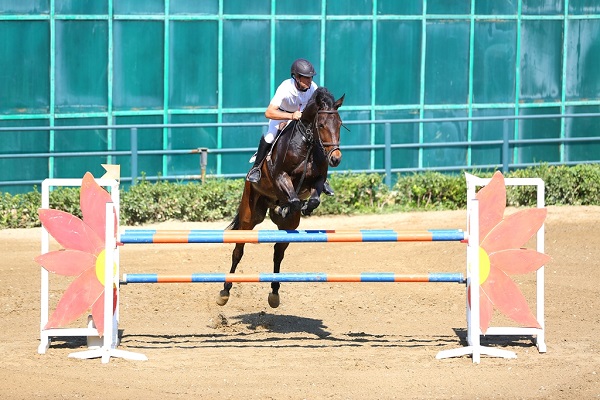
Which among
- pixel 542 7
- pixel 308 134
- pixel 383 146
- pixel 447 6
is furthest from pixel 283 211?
pixel 542 7

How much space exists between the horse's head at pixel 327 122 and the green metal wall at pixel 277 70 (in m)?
9.08

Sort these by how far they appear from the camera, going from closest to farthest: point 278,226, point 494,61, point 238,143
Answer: point 278,226 → point 238,143 → point 494,61

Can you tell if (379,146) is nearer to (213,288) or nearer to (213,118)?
(213,118)

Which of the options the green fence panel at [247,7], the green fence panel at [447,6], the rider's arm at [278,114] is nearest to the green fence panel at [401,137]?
the green fence panel at [447,6]

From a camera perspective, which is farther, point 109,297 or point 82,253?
point 82,253

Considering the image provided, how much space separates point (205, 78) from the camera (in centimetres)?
1977

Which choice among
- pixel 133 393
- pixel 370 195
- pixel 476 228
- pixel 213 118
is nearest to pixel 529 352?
pixel 476 228

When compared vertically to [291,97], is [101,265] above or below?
below

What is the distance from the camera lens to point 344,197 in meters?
18.2

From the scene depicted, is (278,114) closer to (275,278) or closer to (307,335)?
(275,278)

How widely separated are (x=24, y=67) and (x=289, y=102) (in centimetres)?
861

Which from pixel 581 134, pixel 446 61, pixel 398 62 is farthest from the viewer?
pixel 581 134

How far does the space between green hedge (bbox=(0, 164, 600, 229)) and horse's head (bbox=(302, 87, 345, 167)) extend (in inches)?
275

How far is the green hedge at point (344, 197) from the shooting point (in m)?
17.1
